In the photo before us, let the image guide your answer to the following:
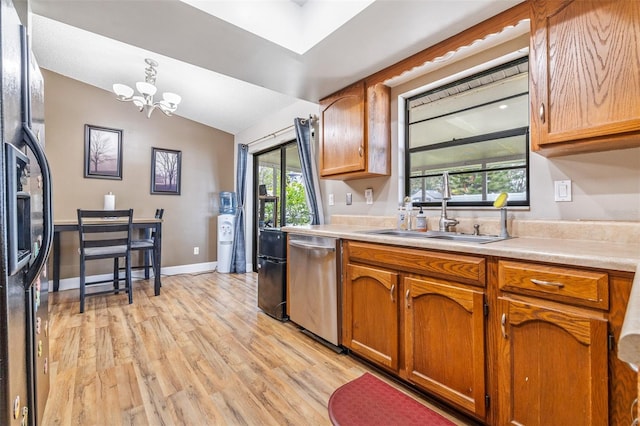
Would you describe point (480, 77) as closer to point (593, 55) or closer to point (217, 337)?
point (593, 55)

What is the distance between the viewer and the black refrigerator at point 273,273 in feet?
8.86

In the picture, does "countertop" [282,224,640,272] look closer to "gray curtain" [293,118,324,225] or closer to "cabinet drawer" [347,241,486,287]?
"cabinet drawer" [347,241,486,287]

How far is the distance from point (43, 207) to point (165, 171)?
3865 mm

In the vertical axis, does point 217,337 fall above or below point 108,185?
below

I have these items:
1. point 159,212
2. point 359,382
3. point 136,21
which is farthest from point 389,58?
point 159,212

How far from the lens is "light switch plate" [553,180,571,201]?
160 cm

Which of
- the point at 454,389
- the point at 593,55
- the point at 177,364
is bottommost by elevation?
the point at 177,364

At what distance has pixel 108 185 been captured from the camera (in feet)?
13.4

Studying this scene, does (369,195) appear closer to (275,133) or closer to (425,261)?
(425,261)

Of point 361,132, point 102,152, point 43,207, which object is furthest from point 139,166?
point 43,207

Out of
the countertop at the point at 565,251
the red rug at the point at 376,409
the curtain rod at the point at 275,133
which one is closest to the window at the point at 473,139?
the countertop at the point at 565,251

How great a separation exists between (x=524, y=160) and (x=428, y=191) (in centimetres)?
71

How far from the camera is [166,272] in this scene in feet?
14.9

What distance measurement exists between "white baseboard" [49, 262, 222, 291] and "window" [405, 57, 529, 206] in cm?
379
